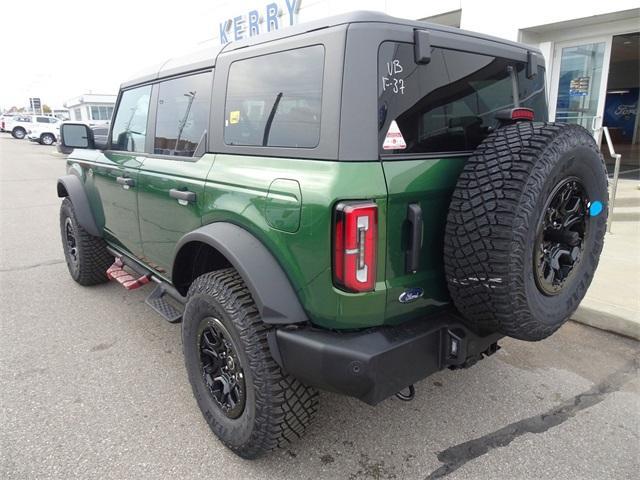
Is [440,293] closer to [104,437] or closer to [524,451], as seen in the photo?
[524,451]

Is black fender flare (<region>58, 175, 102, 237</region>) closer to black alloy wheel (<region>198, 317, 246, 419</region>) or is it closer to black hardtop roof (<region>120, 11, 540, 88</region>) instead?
black hardtop roof (<region>120, 11, 540, 88</region>)

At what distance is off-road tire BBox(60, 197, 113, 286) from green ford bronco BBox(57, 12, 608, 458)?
2.21 meters

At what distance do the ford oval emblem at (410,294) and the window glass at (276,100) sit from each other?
0.73 m

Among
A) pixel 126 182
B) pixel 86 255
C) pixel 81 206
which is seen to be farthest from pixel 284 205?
pixel 86 255

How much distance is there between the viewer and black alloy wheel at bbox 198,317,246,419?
2.27m

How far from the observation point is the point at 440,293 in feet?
7.16

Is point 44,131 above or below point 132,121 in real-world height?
above

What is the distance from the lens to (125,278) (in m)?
3.81

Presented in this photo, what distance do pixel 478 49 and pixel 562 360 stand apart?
2.22 m

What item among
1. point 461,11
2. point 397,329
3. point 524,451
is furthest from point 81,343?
point 461,11

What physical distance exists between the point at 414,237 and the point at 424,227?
13 cm

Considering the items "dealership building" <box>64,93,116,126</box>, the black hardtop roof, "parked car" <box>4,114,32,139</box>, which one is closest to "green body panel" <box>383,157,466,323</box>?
the black hardtop roof

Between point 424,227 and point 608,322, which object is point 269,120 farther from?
point 608,322

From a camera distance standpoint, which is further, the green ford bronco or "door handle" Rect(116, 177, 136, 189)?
"door handle" Rect(116, 177, 136, 189)
